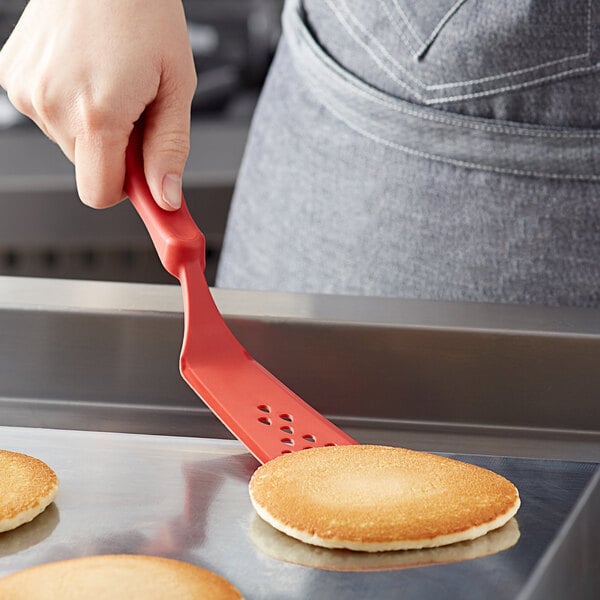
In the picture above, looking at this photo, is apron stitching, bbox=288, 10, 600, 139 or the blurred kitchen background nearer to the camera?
apron stitching, bbox=288, 10, 600, 139

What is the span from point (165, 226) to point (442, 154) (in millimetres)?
276

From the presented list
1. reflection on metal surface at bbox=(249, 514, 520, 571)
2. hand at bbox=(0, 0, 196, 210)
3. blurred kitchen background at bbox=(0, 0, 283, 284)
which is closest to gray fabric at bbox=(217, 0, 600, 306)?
hand at bbox=(0, 0, 196, 210)

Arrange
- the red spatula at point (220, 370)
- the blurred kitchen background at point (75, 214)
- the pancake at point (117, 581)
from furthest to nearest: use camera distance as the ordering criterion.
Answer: the blurred kitchen background at point (75, 214), the red spatula at point (220, 370), the pancake at point (117, 581)

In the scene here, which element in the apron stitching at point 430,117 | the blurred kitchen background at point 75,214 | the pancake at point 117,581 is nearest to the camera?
the pancake at point 117,581

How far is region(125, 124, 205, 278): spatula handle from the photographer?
2.30 feet

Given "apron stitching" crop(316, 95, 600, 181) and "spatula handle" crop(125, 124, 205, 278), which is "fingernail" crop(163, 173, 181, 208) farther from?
→ "apron stitching" crop(316, 95, 600, 181)

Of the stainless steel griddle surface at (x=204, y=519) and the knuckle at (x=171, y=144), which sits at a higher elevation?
the knuckle at (x=171, y=144)

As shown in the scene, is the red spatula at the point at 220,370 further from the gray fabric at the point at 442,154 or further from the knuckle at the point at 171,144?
the gray fabric at the point at 442,154

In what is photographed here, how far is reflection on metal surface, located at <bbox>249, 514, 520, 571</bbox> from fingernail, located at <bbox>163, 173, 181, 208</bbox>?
0.24 meters

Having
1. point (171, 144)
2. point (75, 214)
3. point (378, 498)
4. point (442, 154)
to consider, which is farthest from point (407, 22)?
point (75, 214)

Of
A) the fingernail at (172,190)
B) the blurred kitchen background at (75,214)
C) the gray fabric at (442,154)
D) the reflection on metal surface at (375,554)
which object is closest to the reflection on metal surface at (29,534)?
the reflection on metal surface at (375,554)

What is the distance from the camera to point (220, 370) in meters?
0.70

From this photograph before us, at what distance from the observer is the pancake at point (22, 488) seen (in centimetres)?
56

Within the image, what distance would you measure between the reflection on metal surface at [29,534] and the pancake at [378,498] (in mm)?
108
